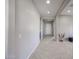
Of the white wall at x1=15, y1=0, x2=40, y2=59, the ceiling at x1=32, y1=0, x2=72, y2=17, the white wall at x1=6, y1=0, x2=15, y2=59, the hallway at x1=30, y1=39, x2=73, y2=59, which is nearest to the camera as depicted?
the white wall at x1=6, y1=0, x2=15, y2=59

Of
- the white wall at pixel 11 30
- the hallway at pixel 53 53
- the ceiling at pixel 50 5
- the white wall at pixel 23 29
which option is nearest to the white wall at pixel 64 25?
the ceiling at pixel 50 5

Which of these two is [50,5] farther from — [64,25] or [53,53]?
[64,25]

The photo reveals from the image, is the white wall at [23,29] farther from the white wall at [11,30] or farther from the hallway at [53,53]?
the hallway at [53,53]

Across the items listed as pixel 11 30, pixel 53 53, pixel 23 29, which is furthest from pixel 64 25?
→ pixel 11 30

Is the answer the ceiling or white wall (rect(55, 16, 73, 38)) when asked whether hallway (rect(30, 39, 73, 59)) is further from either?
white wall (rect(55, 16, 73, 38))

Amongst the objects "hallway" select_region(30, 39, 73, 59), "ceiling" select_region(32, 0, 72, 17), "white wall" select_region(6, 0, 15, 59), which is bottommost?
"hallway" select_region(30, 39, 73, 59)

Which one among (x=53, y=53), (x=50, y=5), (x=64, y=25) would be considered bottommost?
(x=53, y=53)

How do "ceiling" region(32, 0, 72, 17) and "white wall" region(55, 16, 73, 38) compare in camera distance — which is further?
"white wall" region(55, 16, 73, 38)

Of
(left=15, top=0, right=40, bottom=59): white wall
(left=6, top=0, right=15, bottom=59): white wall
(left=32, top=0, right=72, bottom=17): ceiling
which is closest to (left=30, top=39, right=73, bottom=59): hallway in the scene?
(left=15, top=0, right=40, bottom=59): white wall

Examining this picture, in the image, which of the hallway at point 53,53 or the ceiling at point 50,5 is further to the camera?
the ceiling at point 50,5
